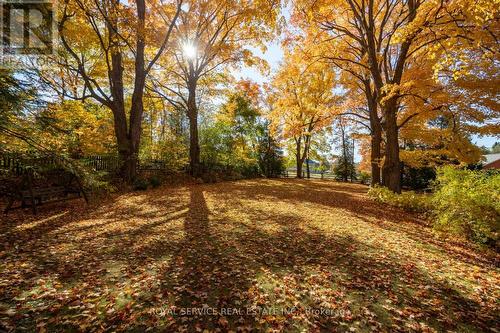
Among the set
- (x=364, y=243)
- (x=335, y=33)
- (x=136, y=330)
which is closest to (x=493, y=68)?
(x=335, y=33)

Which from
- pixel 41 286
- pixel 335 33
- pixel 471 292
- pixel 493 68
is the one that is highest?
pixel 335 33

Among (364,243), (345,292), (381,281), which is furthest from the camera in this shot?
(364,243)

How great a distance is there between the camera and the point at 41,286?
3.34m

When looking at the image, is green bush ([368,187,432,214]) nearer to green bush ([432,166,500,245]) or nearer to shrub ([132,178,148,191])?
green bush ([432,166,500,245])

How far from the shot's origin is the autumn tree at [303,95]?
44.2 feet

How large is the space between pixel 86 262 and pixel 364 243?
600 centimetres

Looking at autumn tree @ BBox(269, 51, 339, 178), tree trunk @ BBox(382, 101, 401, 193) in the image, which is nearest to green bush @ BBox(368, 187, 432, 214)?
tree trunk @ BBox(382, 101, 401, 193)

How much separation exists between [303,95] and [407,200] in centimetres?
1565

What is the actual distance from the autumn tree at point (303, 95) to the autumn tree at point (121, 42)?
6844mm

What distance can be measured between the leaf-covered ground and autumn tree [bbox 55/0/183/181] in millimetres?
7239

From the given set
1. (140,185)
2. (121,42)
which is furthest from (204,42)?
(140,185)

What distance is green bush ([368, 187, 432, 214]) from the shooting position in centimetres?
971

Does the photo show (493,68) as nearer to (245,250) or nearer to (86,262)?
(245,250)

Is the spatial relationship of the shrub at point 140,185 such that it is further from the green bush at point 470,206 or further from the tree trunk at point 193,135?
the green bush at point 470,206
